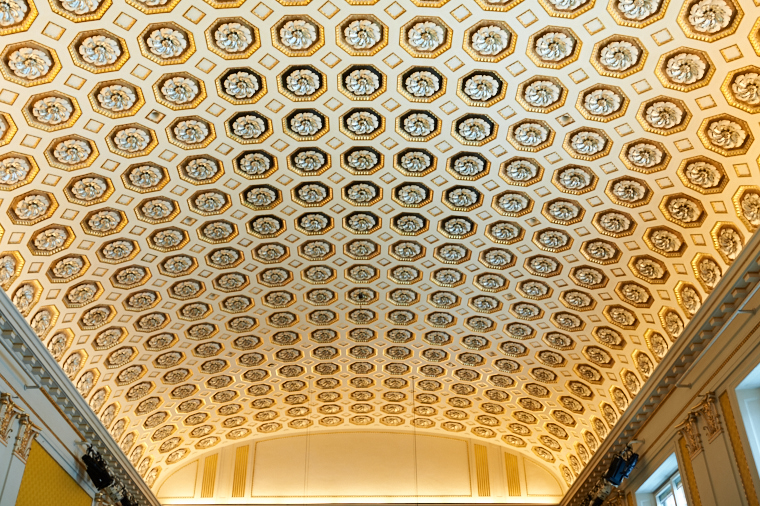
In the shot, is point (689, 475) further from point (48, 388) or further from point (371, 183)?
point (48, 388)

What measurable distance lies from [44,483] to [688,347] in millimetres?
11560

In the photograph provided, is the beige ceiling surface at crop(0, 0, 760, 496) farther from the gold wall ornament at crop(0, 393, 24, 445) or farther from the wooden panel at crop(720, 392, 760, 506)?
the wooden panel at crop(720, 392, 760, 506)

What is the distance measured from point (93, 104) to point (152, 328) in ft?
20.9

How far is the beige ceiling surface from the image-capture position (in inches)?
385

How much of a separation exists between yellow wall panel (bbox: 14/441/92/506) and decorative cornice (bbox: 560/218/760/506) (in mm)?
11306

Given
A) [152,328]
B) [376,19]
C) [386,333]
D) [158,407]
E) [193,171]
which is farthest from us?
[158,407]

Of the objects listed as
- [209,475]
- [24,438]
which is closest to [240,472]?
[209,475]

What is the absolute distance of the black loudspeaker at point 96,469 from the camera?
48.7ft

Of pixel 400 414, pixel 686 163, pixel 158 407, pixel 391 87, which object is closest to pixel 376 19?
pixel 391 87

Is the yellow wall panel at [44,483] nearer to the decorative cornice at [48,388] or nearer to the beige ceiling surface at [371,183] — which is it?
the decorative cornice at [48,388]

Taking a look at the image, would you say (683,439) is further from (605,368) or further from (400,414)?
(400,414)

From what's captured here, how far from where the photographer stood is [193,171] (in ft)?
39.8

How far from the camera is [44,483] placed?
13.2 metres

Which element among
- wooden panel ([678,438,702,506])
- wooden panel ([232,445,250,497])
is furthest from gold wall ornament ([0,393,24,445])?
wooden panel ([678,438,702,506])
